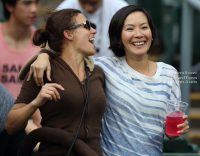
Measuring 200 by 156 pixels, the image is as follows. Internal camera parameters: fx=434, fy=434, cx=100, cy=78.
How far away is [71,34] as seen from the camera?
2.62m

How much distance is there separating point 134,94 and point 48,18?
703 millimetres

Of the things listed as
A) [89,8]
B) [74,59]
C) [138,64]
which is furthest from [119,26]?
[89,8]

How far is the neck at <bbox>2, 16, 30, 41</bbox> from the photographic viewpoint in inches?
163

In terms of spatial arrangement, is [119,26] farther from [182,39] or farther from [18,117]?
[182,39]

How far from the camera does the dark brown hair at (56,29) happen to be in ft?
8.57

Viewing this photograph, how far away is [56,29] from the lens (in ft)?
8.59

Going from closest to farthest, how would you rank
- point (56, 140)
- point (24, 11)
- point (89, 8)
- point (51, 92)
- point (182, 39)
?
point (51, 92)
point (56, 140)
point (89, 8)
point (24, 11)
point (182, 39)

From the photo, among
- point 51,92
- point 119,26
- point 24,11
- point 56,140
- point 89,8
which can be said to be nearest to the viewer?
point 51,92

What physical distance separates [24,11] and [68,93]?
194 cm

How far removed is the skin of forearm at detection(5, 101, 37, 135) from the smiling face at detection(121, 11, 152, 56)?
2.60 feet

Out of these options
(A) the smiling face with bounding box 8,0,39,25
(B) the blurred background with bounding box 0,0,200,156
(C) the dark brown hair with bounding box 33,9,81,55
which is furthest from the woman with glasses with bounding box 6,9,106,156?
(B) the blurred background with bounding box 0,0,200,156

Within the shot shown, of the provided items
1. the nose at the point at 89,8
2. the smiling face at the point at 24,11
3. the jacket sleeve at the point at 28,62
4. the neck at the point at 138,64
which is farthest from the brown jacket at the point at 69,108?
the smiling face at the point at 24,11

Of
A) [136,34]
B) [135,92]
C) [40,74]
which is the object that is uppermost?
[136,34]

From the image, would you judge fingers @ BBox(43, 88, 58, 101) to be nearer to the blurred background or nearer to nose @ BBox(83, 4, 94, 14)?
nose @ BBox(83, 4, 94, 14)
